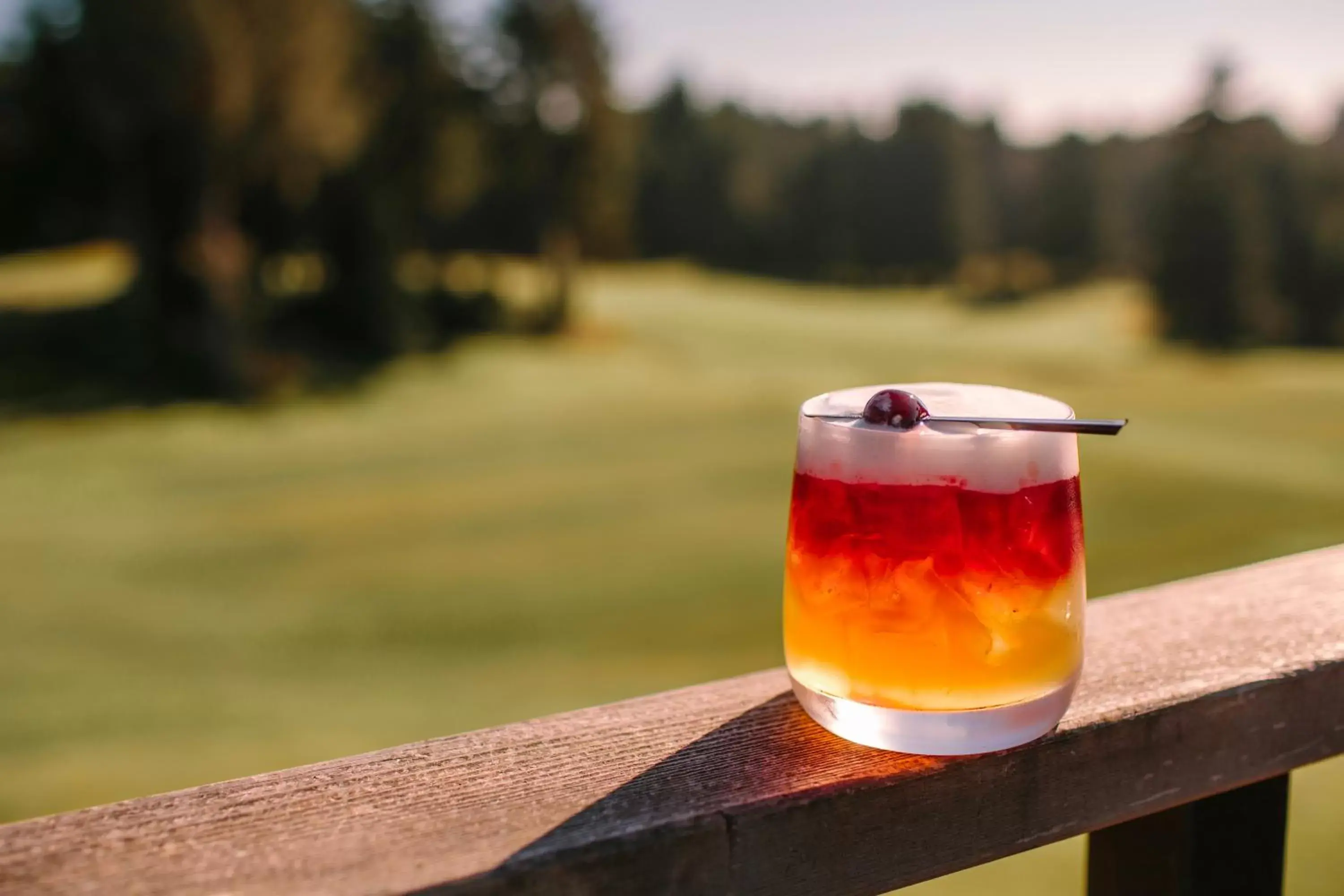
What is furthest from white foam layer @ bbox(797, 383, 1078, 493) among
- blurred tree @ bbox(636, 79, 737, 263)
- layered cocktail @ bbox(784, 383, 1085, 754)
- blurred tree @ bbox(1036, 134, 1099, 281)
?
blurred tree @ bbox(1036, 134, 1099, 281)

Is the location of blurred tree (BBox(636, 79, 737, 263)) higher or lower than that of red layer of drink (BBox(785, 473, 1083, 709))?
higher

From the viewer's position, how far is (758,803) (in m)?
0.70

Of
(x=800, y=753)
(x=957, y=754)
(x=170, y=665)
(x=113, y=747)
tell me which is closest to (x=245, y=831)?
(x=800, y=753)

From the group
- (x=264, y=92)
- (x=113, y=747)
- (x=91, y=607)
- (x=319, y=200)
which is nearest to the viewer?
(x=113, y=747)

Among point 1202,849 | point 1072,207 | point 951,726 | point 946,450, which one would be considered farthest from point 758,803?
point 1072,207

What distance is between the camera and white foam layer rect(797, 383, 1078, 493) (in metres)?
0.77

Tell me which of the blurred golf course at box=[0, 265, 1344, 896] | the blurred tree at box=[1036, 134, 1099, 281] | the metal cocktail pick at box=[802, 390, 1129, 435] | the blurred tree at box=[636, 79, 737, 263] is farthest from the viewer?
the blurred tree at box=[1036, 134, 1099, 281]

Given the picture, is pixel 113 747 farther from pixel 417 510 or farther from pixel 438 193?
pixel 438 193

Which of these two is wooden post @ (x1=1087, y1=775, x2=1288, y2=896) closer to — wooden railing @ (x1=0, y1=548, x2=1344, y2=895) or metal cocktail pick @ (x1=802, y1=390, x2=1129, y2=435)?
wooden railing @ (x1=0, y1=548, x2=1344, y2=895)

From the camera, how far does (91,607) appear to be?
26.9 feet

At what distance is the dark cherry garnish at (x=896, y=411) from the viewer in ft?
2.52

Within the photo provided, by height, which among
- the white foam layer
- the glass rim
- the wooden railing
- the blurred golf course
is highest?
the glass rim

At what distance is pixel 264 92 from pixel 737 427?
7771mm

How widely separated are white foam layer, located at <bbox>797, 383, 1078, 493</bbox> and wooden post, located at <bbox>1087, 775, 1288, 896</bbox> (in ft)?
1.09
